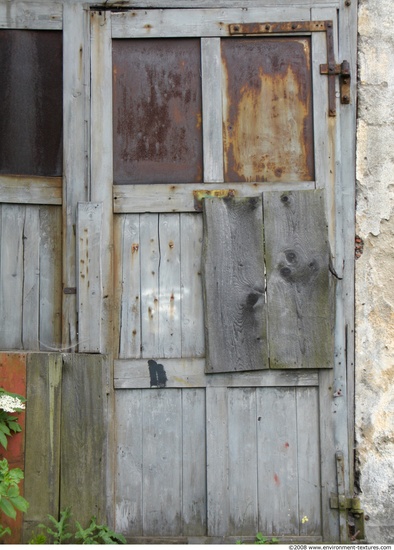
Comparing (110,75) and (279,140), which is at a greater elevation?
(110,75)

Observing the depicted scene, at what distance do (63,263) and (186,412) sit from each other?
3.50ft

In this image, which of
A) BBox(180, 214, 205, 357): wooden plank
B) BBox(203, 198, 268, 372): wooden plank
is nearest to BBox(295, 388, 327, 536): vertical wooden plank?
BBox(203, 198, 268, 372): wooden plank

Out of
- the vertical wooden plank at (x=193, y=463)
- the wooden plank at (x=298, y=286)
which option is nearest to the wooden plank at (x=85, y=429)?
the vertical wooden plank at (x=193, y=463)

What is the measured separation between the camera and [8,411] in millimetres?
3619

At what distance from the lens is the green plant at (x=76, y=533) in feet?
12.2

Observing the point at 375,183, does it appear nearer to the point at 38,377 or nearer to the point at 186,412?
the point at 186,412

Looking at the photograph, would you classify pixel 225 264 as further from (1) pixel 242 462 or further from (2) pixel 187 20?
(2) pixel 187 20

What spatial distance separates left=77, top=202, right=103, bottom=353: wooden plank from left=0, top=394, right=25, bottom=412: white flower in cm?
47

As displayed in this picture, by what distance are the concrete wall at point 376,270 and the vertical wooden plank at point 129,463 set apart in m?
1.20

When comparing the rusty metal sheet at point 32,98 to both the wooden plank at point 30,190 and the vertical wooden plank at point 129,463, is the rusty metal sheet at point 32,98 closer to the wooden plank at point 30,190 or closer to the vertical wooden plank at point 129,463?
the wooden plank at point 30,190

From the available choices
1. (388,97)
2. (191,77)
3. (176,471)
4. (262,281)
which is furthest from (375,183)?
(176,471)

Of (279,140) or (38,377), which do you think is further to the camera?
(279,140)

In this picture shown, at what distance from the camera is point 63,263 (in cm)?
404

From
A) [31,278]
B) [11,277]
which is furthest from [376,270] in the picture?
[11,277]
